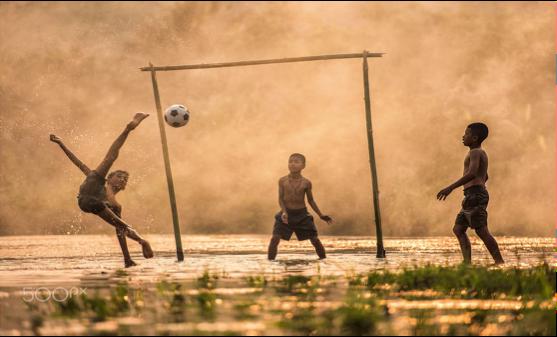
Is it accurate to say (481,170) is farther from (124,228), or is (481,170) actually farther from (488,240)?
(124,228)

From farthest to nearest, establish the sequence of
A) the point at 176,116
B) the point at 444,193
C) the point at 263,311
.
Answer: the point at 176,116 < the point at 444,193 < the point at 263,311

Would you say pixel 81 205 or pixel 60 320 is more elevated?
pixel 81 205

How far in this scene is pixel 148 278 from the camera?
12.4m

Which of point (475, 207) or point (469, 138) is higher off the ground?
point (469, 138)

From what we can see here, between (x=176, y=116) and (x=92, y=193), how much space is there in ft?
9.19

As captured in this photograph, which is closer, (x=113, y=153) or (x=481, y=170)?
(x=481, y=170)

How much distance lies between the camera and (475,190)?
1486 centimetres

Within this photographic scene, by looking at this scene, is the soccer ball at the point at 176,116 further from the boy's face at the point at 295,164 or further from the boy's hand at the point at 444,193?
the boy's hand at the point at 444,193

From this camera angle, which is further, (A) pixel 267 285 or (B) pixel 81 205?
(B) pixel 81 205

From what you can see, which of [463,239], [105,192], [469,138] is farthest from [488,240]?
[105,192]

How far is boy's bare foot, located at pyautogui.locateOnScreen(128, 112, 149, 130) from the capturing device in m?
15.9

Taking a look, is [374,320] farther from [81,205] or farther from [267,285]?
[81,205]

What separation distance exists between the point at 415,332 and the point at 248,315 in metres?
1.63

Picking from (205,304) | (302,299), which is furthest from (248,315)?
(302,299)
